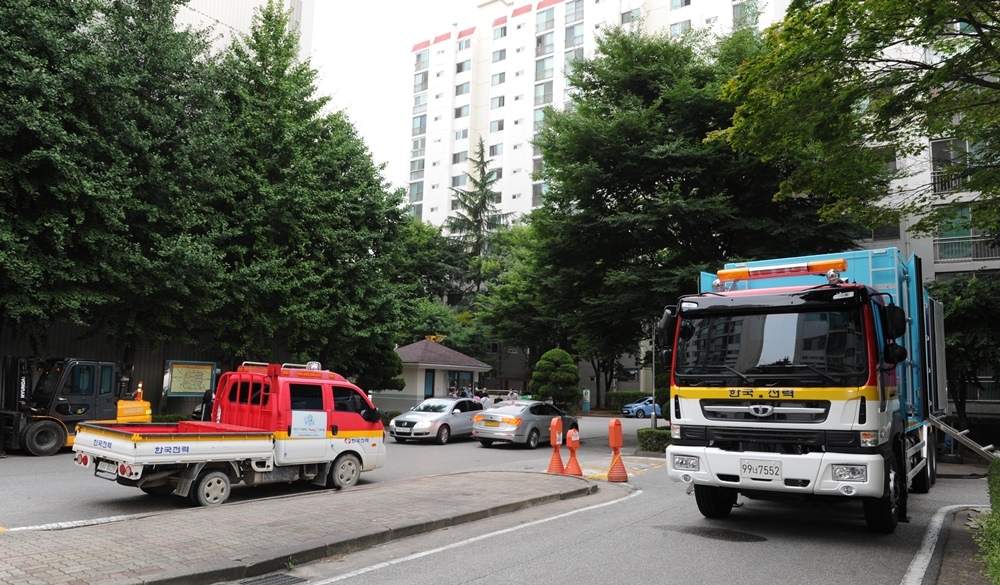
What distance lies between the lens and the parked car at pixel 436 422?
21109mm

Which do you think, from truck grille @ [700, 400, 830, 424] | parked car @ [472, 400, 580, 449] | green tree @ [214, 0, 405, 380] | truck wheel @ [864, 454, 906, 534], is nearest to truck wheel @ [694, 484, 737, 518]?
truck grille @ [700, 400, 830, 424]

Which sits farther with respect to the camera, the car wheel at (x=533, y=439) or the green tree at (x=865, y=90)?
the car wheel at (x=533, y=439)

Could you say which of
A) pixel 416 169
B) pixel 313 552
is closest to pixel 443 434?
pixel 313 552

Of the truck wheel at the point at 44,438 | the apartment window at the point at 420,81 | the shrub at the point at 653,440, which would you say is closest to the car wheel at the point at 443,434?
the shrub at the point at 653,440

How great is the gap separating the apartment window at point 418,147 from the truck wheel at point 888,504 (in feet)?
228

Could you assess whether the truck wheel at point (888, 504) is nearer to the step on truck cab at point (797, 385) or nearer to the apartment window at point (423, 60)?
the step on truck cab at point (797, 385)

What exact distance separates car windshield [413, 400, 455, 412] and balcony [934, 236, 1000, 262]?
2010 centimetres

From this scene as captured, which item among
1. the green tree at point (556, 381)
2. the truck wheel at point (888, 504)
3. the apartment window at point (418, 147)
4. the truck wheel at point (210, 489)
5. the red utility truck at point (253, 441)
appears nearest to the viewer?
the truck wheel at point (888, 504)

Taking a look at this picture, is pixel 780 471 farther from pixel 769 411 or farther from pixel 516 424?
pixel 516 424

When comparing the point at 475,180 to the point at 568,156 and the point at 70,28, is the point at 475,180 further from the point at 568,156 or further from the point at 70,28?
the point at 70,28

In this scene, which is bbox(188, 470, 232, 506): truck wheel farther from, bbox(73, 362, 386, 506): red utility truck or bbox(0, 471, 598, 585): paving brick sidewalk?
bbox(0, 471, 598, 585): paving brick sidewalk

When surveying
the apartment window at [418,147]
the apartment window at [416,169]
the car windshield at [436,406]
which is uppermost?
the apartment window at [418,147]

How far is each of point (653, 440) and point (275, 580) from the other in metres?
15.0

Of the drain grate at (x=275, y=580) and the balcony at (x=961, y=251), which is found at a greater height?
the balcony at (x=961, y=251)
